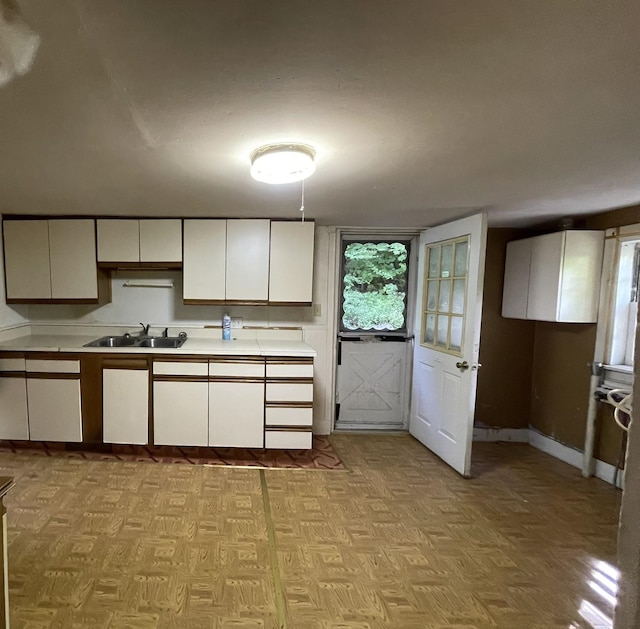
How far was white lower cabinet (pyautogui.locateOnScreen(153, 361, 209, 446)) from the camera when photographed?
290cm

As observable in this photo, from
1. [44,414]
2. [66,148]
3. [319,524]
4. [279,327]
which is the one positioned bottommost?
[319,524]

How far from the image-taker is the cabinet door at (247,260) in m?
3.12

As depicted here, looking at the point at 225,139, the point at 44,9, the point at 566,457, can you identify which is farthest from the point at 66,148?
the point at 566,457

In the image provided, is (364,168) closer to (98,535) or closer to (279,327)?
(279,327)

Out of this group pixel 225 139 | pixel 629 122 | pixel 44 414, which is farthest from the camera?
pixel 44 414

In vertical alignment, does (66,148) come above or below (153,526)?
above

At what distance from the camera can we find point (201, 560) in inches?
71.4

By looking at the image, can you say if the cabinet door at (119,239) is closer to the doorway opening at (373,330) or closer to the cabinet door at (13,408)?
the cabinet door at (13,408)

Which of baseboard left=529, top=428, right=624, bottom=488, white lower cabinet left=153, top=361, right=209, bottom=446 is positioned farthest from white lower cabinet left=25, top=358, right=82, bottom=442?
baseboard left=529, top=428, right=624, bottom=488

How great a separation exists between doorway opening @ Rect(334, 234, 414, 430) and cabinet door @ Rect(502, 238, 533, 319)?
0.88m

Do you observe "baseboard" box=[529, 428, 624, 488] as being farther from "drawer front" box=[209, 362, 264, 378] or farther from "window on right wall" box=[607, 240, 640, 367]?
"drawer front" box=[209, 362, 264, 378]

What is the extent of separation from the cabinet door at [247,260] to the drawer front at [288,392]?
78 cm

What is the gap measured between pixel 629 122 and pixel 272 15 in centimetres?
129

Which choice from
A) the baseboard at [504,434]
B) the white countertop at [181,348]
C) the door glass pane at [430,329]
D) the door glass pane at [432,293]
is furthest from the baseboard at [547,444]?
the white countertop at [181,348]
